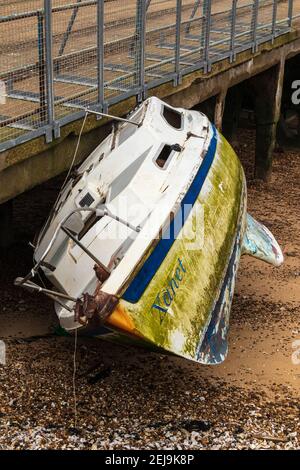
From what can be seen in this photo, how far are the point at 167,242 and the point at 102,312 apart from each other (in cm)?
104

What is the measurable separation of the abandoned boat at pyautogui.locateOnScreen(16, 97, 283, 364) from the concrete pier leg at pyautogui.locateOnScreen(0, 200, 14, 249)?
9.61ft

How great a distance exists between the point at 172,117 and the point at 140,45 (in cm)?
98

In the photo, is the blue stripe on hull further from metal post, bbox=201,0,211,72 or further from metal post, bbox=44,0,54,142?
metal post, bbox=201,0,211,72

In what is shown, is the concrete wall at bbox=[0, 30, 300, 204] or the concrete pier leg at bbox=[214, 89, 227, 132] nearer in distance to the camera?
the concrete wall at bbox=[0, 30, 300, 204]

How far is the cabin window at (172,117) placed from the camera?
878cm

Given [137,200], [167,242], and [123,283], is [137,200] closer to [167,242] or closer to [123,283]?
[167,242]

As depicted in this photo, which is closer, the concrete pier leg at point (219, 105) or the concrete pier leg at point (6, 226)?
the concrete pier leg at point (6, 226)

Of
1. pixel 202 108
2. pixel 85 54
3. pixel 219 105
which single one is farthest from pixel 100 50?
pixel 202 108

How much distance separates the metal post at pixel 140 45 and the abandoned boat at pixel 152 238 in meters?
0.56

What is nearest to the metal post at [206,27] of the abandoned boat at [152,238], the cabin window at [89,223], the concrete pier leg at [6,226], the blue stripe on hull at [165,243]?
the abandoned boat at [152,238]

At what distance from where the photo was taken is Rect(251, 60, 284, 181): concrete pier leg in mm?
14383

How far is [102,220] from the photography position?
7562 mm

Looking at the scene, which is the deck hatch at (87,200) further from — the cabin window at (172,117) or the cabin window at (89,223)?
the cabin window at (172,117)

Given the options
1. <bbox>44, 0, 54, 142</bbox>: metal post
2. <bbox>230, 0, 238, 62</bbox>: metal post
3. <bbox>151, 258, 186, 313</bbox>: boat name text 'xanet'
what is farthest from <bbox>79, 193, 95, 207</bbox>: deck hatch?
<bbox>230, 0, 238, 62</bbox>: metal post
